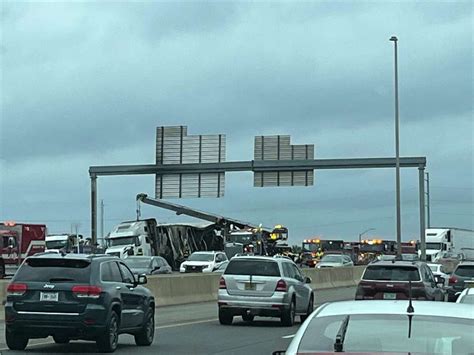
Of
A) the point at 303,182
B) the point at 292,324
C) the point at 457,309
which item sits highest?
the point at 303,182

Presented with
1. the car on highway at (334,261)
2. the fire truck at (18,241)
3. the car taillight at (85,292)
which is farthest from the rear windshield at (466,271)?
the car on highway at (334,261)

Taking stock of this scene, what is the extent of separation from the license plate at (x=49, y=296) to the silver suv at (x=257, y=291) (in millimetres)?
8533

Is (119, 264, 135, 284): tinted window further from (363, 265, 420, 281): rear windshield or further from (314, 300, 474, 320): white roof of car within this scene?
(314, 300, 474, 320): white roof of car

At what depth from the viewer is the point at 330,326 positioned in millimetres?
6832

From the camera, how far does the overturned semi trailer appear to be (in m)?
64.5

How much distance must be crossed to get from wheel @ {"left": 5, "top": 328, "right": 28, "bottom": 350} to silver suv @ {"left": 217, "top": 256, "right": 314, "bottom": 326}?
8279 millimetres

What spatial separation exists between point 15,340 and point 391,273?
457 inches

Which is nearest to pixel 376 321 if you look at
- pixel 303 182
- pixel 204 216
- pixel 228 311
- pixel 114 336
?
pixel 114 336

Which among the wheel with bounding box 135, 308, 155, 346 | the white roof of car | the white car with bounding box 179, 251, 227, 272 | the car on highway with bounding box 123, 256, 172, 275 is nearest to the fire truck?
the white car with bounding box 179, 251, 227, 272

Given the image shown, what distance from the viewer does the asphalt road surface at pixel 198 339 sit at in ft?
61.2

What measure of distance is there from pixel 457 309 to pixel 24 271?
12.1m

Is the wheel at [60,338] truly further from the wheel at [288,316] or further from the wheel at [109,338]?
the wheel at [288,316]

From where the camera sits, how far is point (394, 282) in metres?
26.0

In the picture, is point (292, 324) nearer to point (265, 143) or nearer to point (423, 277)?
point (423, 277)
